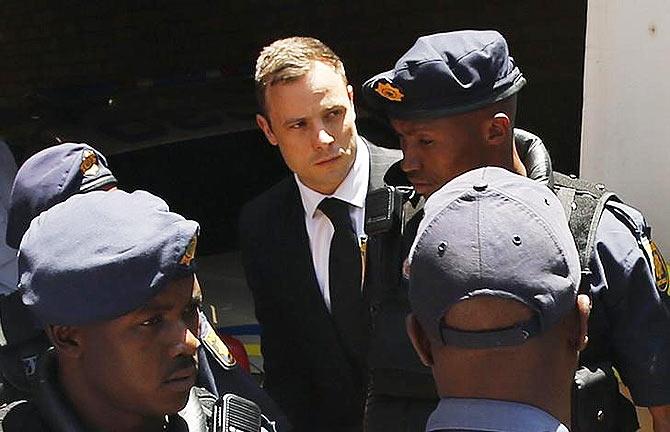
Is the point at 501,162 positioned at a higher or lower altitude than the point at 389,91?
lower

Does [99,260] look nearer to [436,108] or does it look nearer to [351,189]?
[436,108]

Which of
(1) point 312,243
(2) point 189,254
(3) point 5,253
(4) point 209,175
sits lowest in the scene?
(4) point 209,175

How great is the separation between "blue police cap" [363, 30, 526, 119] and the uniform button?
A: 0.66 metres

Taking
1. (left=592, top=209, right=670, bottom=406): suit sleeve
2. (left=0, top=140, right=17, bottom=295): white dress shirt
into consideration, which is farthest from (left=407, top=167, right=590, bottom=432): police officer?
(left=0, top=140, right=17, bottom=295): white dress shirt

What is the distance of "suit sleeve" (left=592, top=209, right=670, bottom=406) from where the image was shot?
1916 millimetres

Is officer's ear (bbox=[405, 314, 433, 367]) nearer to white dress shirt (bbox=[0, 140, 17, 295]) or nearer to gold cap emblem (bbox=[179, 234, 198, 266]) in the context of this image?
gold cap emblem (bbox=[179, 234, 198, 266])

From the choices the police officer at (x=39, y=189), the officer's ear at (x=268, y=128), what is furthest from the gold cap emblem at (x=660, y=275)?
the police officer at (x=39, y=189)

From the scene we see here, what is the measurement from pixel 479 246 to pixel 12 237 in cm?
137

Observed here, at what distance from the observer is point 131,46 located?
7520 millimetres

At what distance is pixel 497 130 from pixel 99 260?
870mm

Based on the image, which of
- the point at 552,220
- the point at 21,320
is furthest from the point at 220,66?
the point at 552,220

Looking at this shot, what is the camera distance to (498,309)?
133cm

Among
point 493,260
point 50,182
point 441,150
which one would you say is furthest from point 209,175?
point 493,260

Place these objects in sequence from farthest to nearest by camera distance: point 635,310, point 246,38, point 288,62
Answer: point 246,38 < point 288,62 < point 635,310
